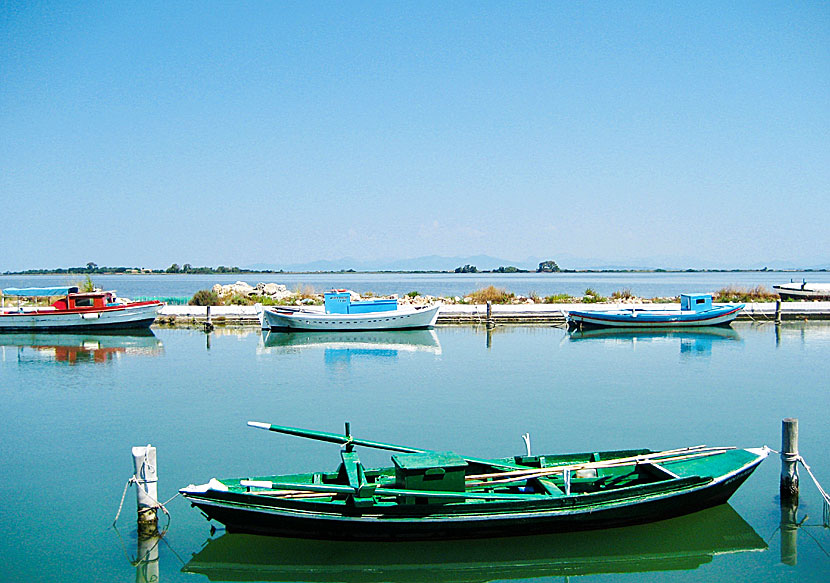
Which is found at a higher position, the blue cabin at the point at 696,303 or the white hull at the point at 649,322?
the blue cabin at the point at 696,303

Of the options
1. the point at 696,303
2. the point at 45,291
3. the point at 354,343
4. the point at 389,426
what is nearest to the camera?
the point at 389,426

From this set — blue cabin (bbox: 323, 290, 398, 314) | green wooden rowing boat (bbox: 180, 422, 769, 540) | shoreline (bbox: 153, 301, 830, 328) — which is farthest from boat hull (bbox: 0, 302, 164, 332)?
green wooden rowing boat (bbox: 180, 422, 769, 540)

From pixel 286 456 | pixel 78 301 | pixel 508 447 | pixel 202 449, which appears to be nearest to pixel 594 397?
pixel 508 447

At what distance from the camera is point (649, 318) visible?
33.3m

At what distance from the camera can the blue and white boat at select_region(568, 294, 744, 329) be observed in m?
33.3

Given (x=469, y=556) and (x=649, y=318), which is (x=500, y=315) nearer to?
(x=649, y=318)

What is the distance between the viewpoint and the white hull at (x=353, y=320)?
33.0 m

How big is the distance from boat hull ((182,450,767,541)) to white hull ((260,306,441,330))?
24644 millimetres

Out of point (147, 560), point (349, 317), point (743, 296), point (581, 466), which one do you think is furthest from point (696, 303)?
point (147, 560)

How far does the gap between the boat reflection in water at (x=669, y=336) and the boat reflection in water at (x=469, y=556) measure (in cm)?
1849

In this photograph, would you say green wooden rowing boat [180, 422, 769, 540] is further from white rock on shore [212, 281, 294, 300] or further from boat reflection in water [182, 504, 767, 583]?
white rock on shore [212, 281, 294, 300]

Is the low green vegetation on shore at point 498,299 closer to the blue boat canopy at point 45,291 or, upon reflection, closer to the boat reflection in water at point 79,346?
the blue boat canopy at point 45,291

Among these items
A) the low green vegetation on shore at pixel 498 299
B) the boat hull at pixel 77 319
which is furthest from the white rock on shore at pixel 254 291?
the boat hull at pixel 77 319

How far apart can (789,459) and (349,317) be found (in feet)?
81.4
